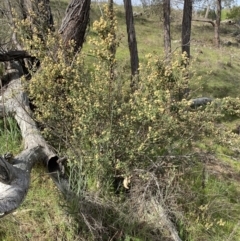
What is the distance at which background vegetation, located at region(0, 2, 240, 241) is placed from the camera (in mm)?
3994

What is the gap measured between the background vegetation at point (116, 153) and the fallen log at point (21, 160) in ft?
0.58

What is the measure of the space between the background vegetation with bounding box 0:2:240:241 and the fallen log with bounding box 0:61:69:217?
18cm

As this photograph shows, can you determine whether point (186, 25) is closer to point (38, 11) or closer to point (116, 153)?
point (38, 11)

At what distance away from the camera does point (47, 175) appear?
4551mm

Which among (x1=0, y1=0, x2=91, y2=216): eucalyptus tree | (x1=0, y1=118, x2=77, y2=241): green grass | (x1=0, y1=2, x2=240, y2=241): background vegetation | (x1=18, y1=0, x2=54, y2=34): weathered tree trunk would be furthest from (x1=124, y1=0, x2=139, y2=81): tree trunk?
(x1=0, y1=118, x2=77, y2=241): green grass

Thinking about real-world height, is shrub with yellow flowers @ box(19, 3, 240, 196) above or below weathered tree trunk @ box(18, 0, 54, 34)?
below

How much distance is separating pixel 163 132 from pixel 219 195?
1.26 metres

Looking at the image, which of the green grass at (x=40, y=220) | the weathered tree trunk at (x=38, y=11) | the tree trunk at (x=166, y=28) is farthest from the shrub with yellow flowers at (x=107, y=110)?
the tree trunk at (x=166, y=28)

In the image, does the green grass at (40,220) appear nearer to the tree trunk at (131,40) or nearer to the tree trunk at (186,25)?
the tree trunk at (131,40)

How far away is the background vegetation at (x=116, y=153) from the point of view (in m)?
3.99

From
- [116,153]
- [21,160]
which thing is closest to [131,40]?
[116,153]

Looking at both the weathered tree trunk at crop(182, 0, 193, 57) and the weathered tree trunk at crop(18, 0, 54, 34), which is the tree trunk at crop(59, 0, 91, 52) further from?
the weathered tree trunk at crop(182, 0, 193, 57)

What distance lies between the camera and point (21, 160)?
12.8ft

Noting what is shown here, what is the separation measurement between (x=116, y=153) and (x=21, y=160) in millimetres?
1060
